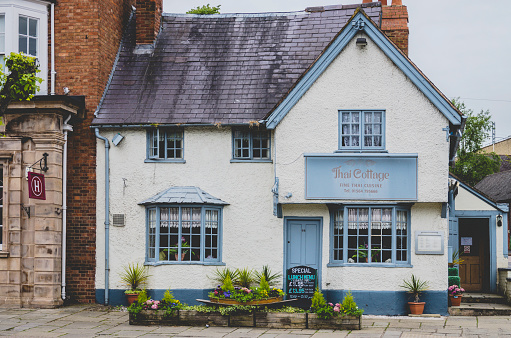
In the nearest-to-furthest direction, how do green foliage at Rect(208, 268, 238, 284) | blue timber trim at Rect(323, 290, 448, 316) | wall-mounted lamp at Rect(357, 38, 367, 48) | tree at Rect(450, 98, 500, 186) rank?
1. wall-mounted lamp at Rect(357, 38, 367, 48)
2. blue timber trim at Rect(323, 290, 448, 316)
3. green foliage at Rect(208, 268, 238, 284)
4. tree at Rect(450, 98, 500, 186)

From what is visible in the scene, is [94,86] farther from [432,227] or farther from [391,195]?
[432,227]

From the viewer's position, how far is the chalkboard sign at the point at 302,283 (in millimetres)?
15492

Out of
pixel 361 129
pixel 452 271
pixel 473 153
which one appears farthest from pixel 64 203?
pixel 473 153

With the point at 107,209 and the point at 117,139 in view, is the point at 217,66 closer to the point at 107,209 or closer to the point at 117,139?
the point at 117,139

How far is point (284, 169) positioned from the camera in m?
15.8

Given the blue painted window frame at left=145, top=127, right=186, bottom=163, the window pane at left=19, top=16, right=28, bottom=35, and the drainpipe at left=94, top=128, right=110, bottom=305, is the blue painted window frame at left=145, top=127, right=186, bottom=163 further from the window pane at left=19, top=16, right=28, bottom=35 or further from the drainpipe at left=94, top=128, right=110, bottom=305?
the window pane at left=19, top=16, right=28, bottom=35

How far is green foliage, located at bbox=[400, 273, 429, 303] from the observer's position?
15.6 m

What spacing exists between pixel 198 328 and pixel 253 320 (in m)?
1.20

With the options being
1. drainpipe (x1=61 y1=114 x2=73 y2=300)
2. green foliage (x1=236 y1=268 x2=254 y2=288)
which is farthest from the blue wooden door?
drainpipe (x1=61 y1=114 x2=73 y2=300)

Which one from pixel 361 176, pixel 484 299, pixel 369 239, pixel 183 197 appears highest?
pixel 361 176

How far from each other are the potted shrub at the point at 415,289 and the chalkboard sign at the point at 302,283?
2287 millimetres

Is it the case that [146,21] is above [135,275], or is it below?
above

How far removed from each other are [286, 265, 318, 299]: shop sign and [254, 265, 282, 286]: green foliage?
696 millimetres

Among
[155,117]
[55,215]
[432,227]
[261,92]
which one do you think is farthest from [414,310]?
[55,215]
